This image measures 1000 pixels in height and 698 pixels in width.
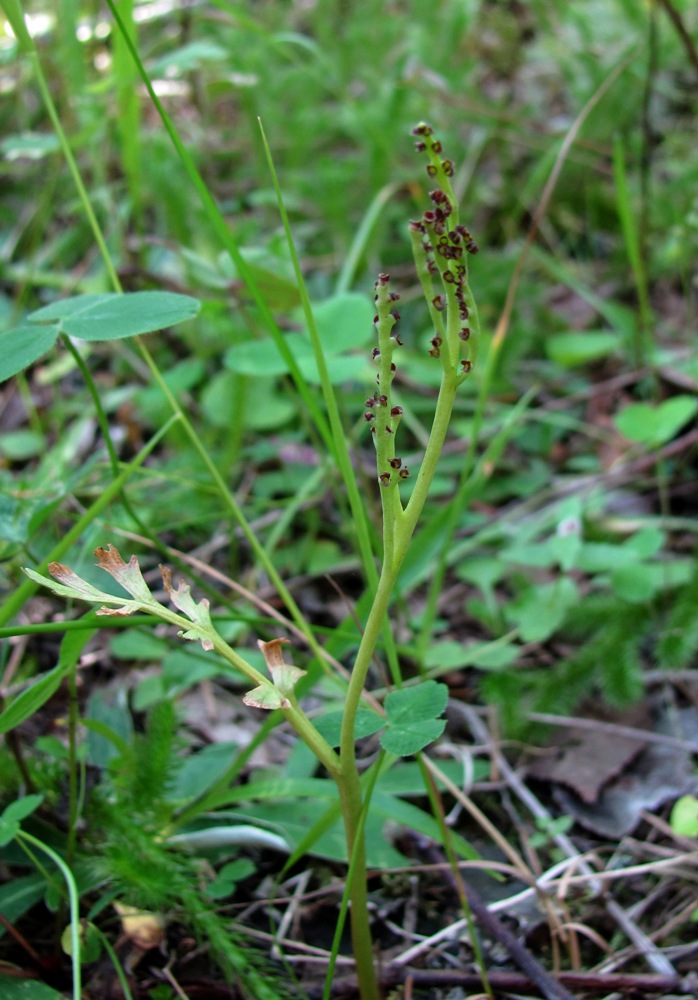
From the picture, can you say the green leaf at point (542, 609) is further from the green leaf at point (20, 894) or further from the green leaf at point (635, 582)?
the green leaf at point (20, 894)

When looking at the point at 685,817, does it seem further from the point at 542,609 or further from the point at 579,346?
the point at 579,346

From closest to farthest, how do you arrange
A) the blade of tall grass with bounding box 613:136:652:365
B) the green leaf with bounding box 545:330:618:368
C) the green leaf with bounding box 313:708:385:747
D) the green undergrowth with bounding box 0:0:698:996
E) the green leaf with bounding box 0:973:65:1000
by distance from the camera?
the green leaf with bounding box 313:708:385:747
the green leaf with bounding box 0:973:65:1000
the green undergrowth with bounding box 0:0:698:996
the blade of tall grass with bounding box 613:136:652:365
the green leaf with bounding box 545:330:618:368

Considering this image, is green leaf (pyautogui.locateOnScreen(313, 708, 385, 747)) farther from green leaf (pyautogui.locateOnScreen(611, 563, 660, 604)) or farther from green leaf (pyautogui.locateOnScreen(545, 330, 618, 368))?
green leaf (pyautogui.locateOnScreen(545, 330, 618, 368))

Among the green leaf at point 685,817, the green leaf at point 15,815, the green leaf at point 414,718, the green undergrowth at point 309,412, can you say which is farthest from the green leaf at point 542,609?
the green leaf at point 15,815

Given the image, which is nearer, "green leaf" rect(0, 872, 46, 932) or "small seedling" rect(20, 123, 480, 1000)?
"small seedling" rect(20, 123, 480, 1000)

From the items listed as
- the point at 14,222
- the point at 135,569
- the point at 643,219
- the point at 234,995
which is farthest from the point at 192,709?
the point at 14,222

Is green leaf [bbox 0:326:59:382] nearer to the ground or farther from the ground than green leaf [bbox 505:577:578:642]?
farther from the ground

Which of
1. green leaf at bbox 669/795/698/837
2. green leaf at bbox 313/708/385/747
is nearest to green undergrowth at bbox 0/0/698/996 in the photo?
green leaf at bbox 313/708/385/747
